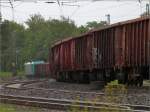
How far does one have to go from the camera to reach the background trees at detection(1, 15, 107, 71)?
8088 cm

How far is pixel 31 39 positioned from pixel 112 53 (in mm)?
73646

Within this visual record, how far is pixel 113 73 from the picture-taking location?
22.8 meters

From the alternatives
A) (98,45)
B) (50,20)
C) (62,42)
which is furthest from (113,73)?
(50,20)

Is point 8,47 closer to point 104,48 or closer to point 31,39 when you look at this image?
point 31,39

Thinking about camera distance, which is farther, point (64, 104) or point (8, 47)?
point (8, 47)

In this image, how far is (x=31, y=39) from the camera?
3720 inches

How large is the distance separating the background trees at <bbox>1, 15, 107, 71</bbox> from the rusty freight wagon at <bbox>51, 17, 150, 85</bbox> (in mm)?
49297

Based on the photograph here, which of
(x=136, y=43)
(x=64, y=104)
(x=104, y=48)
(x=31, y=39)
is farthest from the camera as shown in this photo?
(x=31, y=39)

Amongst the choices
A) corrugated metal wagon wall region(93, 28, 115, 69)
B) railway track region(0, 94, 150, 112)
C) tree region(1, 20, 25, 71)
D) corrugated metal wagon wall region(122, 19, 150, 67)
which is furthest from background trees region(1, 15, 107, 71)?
railway track region(0, 94, 150, 112)

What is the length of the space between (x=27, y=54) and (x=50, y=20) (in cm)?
1524

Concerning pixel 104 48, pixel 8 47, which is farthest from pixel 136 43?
pixel 8 47

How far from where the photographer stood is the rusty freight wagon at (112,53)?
1931 cm

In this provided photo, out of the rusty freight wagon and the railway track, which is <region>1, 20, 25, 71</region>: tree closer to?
the rusty freight wagon

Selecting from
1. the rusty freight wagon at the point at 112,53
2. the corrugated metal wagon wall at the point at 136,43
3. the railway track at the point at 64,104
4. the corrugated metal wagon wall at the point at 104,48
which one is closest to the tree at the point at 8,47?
the rusty freight wagon at the point at 112,53
